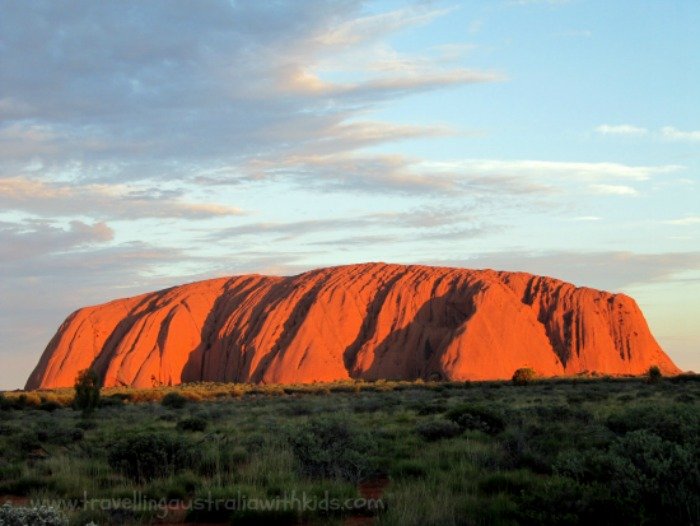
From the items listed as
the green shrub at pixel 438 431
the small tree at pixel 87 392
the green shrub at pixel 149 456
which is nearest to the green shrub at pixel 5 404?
the small tree at pixel 87 392

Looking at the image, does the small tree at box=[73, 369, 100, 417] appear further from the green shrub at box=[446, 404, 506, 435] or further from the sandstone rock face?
the sandstone rock face

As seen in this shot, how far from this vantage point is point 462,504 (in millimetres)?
7598

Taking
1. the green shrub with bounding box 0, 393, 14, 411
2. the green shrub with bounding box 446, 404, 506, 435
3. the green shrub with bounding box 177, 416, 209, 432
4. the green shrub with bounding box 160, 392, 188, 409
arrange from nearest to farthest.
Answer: the green shrub with bounding box 446, 404, 506, 435 < the green shrub with bounding box 177, 416, 209, 432 < the green shrub with bounding box 160, 392, 188, 409 < the green shrub with bounding box 0, 393, 14, 411

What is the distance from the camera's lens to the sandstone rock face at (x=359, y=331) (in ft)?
210

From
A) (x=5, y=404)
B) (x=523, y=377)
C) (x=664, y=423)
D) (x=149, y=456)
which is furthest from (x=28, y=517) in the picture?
(x=523, y=377)

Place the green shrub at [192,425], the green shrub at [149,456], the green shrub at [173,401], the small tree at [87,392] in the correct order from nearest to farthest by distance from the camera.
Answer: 1. the green shrub at [149,456]
2. the green shrub at [192,425]
3. the small tree at [87,392]
4. the green shrub at [173,401]

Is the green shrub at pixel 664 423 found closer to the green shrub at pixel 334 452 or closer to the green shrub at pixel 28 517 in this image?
the green shrub at pixel 334 452

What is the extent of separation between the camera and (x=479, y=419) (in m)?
15.3

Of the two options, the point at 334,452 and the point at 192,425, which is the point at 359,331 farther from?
the point at 334,452

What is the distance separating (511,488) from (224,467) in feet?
15.0

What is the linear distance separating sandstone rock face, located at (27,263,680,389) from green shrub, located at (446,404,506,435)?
146ft

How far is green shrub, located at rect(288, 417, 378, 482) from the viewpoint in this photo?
9797mm

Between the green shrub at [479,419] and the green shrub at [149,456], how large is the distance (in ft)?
21.2

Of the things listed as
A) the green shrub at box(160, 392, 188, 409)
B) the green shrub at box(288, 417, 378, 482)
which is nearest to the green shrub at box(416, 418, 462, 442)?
the green shrub at box(288, 417, 378, 482)
